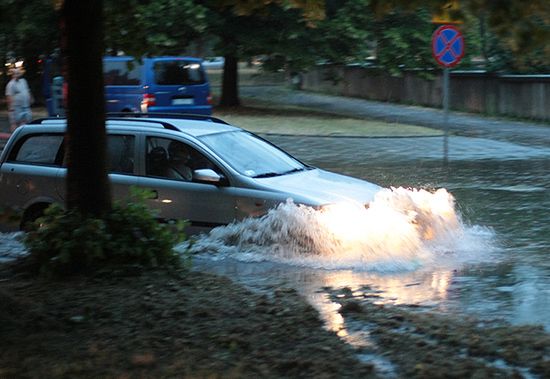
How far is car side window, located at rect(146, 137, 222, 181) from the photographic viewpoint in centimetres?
1050

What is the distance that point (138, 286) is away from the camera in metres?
7.43

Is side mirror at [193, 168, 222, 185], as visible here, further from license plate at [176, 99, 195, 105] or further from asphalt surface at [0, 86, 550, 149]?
license plate at [176, 99, 195, 105]

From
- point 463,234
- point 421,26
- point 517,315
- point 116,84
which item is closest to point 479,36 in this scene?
point 421,26

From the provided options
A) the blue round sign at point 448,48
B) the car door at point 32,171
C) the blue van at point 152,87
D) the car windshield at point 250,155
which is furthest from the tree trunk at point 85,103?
the blue van at point 152,87

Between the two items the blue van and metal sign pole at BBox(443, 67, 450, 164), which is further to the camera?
the blue van

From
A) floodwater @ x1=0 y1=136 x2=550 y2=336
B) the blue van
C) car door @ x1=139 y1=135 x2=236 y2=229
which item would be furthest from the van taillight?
car door @ x1=139 y1=135 x2=236 y2=229

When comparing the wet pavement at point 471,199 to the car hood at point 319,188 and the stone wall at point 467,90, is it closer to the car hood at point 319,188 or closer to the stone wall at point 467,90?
the car hood at point 319,188

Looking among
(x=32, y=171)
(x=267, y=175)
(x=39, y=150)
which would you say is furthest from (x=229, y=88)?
(x=267, y=175)

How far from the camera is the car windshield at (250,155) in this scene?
1047 cm

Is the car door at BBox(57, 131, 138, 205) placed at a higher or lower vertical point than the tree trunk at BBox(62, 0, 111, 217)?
lower

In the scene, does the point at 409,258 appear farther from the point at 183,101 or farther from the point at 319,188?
the point at 183,101

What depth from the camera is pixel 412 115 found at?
32594 millimetres

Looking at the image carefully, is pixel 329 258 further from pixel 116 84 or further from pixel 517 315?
pixel 116 84

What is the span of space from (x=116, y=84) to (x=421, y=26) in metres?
12.8
